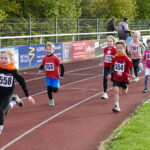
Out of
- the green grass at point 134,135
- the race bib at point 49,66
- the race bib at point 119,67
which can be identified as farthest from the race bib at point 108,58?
the green grass at point 134,135

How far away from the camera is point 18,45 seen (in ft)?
69.4

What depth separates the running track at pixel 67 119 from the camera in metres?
8.16

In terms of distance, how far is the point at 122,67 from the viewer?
1111 cm

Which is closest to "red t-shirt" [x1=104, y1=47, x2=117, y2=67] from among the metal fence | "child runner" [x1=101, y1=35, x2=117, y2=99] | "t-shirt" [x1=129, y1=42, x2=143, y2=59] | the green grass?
"child runner" [x1=101, y1=35, x2=117, y2=99]

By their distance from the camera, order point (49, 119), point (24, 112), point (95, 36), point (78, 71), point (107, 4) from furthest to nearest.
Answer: point (107, 4) < point (95, 36) < point (78, 71) < point (24, 112) < point (49, 119)

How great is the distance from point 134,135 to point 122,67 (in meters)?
3.21

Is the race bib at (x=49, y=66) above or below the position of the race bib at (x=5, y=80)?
below

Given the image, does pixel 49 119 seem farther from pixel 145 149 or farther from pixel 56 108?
pixel 145 149

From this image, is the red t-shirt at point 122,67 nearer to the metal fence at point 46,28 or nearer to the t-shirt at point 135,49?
the t-shirt at point 135,49

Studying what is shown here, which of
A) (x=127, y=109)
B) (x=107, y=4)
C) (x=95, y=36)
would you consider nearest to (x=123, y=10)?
(x=107, y=4)

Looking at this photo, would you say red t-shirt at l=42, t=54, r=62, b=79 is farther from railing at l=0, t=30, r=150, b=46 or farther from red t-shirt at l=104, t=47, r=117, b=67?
railing at l=0, t=30, r=150, b=46

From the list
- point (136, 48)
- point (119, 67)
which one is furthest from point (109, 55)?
point (136, 48)

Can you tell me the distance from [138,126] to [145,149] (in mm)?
1724

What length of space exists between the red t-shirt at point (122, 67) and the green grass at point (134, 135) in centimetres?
133
